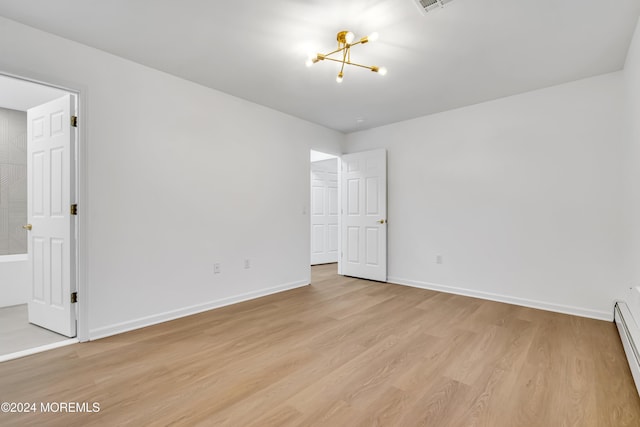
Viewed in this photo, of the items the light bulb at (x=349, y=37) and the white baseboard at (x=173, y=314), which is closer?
the light bulb at (x=349, y=37)

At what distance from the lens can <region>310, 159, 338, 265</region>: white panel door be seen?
22.0ft

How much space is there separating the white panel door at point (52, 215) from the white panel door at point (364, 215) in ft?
12.2

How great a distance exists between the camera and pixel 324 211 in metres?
6.91

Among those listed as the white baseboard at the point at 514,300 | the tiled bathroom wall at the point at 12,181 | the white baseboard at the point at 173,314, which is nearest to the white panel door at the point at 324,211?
the white baseboard at the point at 514,300

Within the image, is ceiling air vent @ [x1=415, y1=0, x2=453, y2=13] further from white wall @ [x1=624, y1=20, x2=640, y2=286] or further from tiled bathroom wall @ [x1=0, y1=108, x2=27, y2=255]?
tiled bathroom wall @ [x1=0, y1=108, x2=27, y2=255]

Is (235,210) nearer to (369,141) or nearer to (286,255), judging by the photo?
(286,255)

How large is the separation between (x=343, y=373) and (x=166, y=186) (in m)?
2.45

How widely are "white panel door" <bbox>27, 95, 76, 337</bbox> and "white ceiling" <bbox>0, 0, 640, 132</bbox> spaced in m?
0.84

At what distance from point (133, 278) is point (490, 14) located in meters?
3.69

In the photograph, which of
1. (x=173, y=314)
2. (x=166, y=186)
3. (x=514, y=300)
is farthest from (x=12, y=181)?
(x=514, y=300)

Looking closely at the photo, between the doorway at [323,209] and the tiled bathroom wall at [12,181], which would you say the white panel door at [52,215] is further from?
the doorway at [323,209]

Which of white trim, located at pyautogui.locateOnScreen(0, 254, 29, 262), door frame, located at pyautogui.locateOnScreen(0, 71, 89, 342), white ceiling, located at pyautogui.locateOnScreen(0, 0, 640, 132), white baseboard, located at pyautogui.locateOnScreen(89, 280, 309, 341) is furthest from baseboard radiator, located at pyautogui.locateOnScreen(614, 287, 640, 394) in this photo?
white trim, located at pyautogui.locateOnScreen(0, 254, 29, 262)

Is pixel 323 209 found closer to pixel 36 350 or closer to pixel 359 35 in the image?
pixel 359 35

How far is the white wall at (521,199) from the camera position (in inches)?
120
